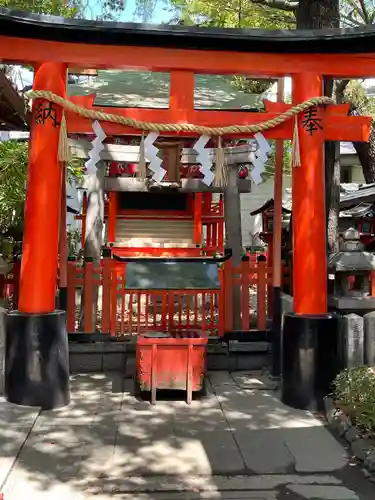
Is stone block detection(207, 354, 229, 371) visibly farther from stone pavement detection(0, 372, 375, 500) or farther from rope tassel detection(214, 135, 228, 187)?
rope tassel detection(214, 135, 228, 187)

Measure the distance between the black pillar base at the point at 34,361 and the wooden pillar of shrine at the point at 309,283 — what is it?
2.61m

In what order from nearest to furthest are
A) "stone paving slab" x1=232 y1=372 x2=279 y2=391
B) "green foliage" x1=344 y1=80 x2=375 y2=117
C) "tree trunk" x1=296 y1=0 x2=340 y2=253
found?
"stone paving slab" x1=232 y1=372 x2=279 y2=391, "tree trunk" x1=296 y1=0 x2=340 y2=253, "green foliage" x1=344 y1=80 x2=375 y2=117

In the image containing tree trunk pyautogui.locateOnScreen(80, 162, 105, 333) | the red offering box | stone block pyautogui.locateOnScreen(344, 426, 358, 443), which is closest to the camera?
stone block pyautogui.locateOnScreen(344, 426, 358, 443)

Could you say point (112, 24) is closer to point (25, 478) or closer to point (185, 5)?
point (25, 478)

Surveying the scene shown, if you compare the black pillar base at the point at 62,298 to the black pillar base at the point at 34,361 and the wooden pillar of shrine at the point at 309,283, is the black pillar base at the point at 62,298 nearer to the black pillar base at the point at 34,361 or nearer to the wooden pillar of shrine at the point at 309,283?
the black pillar base at the point at 34,361

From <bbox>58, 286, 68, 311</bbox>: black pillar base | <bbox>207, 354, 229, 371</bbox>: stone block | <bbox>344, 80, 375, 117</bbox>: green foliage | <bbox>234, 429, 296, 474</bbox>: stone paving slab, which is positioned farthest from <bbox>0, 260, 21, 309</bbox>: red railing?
<bbox>344, 80, 375, 117</bbox>: green foliage

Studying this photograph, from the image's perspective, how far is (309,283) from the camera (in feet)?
20.3

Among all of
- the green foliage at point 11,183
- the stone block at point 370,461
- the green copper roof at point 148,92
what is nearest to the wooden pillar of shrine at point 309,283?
the stone block at point 370,461

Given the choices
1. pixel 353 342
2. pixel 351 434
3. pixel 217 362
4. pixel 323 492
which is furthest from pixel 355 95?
pixel 323 492

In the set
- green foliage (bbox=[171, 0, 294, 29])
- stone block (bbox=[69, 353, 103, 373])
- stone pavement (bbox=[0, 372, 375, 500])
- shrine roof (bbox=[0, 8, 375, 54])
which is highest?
green foliage (bbox=[171, 0, 294, 29])

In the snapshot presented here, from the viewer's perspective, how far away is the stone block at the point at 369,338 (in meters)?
6.02

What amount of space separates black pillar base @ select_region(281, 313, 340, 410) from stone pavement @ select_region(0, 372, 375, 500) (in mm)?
205

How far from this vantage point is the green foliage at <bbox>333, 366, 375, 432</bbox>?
4.84 metres

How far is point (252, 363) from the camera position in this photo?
25.7 feet
